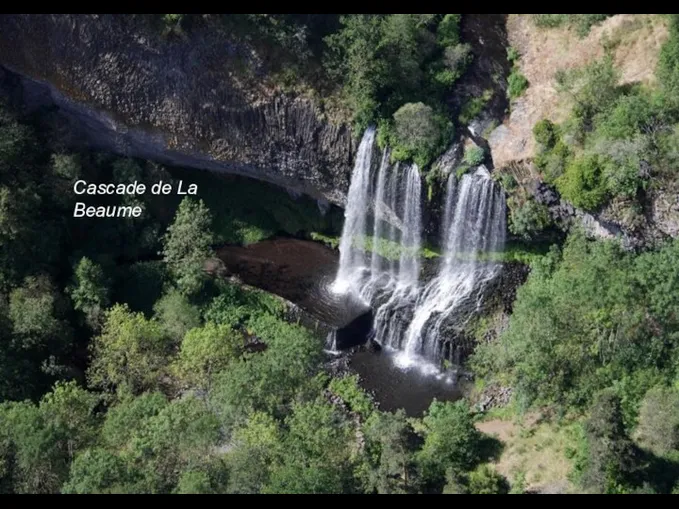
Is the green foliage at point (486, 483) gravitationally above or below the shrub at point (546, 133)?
below

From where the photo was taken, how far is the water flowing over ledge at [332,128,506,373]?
148ft

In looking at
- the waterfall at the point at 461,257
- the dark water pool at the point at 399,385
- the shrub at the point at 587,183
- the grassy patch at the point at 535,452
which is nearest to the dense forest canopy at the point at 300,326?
the shrub at the point at 587,183

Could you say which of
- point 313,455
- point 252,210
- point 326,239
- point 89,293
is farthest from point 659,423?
point 89,293

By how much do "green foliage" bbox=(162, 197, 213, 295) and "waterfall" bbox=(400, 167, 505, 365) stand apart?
36.3ft

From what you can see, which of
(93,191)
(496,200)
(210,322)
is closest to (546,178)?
(496,200)

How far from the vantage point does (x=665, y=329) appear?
38.8 m

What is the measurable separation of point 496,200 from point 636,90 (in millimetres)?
8326

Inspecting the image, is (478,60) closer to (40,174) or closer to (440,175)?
(440,175)

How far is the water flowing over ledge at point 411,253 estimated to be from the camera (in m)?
45.1

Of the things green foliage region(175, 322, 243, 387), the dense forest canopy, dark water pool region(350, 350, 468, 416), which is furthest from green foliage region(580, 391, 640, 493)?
green foliage region(175, 322, 243, 387)

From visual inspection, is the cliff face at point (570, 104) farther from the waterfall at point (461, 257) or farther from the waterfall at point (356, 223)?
the waterfall at point (356, 223)

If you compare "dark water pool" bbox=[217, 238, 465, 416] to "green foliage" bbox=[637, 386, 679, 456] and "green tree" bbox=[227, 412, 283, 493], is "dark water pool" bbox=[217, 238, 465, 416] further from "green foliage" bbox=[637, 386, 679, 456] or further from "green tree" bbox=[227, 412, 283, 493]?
"green foliage" bbox=[637, 386, 679, 456]

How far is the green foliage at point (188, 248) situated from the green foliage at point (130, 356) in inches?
172

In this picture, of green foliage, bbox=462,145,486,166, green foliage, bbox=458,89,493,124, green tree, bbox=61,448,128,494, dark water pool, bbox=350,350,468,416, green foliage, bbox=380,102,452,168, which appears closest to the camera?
green tree, bbox=61,448,128,494
